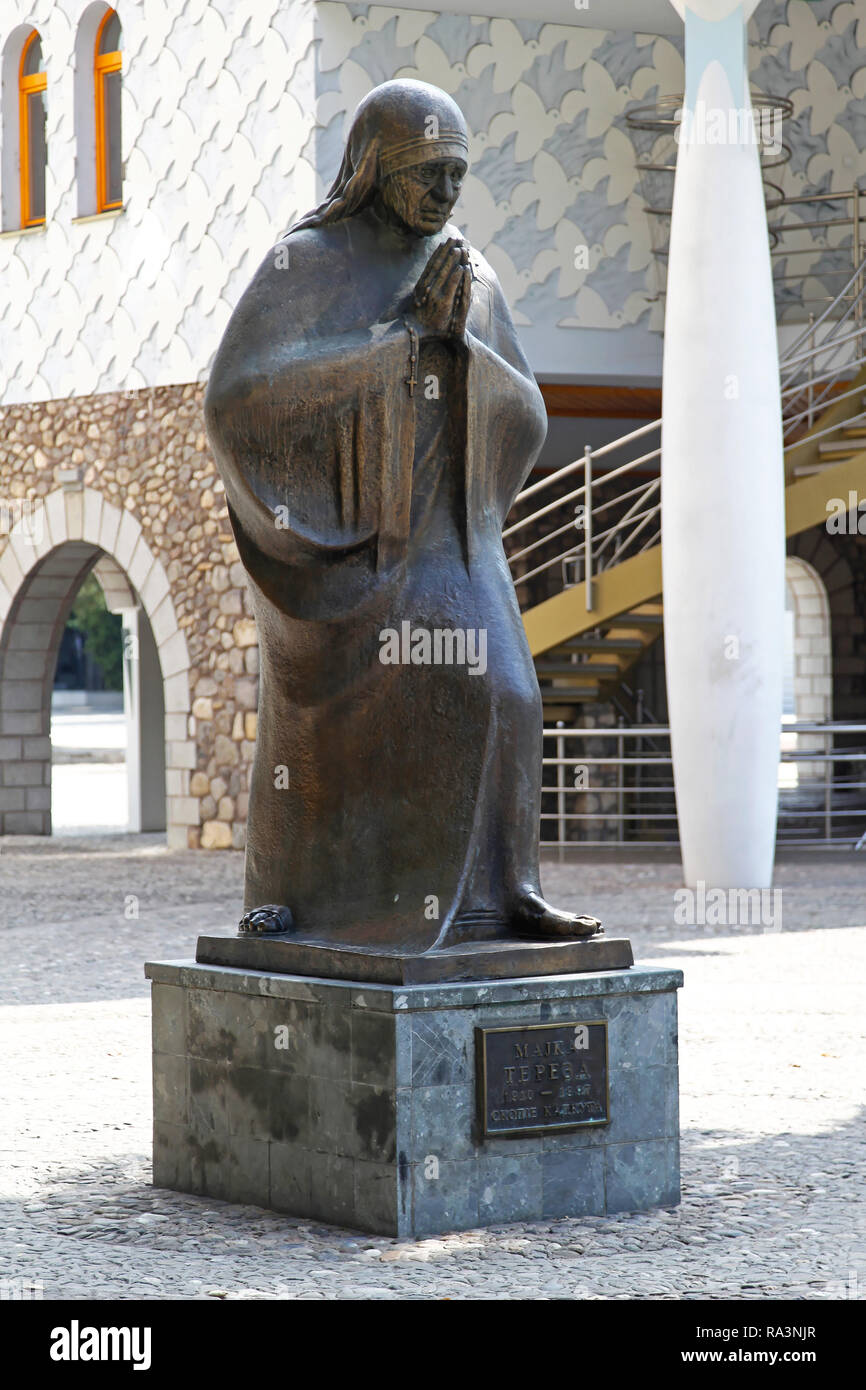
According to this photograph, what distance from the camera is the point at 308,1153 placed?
15.2 ft

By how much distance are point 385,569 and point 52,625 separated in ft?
44.5

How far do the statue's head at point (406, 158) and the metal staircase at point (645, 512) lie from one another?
7904mm

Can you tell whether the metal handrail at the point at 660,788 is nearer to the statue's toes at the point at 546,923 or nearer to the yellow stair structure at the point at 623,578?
the yellow stair structure at the point at 623,578

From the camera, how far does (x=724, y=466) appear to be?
11594 millimetres

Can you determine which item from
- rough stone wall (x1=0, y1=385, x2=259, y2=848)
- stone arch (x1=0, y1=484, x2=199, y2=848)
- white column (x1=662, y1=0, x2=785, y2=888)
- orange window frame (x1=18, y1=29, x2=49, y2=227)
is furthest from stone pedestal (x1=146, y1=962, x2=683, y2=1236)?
orange window frame (x1=18, y1=29, x2=49, y2=227)

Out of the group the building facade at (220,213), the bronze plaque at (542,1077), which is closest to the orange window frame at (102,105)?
the building facade at (220,213)

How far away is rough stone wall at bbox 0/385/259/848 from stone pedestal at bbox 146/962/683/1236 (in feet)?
32.8

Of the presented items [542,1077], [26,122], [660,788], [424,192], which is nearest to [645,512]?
[660,788]

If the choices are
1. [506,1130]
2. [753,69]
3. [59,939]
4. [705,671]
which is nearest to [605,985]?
[506,1130]

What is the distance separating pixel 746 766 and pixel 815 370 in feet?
14.8

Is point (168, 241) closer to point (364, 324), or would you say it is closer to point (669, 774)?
point (669, 774)

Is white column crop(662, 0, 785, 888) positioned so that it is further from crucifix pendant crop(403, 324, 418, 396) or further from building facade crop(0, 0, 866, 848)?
crucifix pendant crop(403, 324, 418, 396)

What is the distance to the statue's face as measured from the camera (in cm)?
475

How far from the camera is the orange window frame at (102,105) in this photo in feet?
54.0
